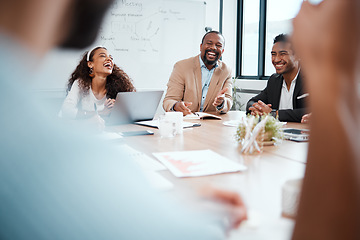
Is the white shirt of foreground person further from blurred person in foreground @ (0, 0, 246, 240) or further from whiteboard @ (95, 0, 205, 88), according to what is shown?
whiteboard @ (95, 0, 205, 88)

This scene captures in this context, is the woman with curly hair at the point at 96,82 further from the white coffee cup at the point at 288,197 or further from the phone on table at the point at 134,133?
the white coffee cup at the point at 288,197

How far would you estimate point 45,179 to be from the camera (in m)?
0.36

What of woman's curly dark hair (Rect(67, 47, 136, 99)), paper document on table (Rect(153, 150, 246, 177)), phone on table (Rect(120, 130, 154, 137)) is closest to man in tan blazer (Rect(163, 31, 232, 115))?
woman's curly dark hair (Rect(67, 47, 136, 99))

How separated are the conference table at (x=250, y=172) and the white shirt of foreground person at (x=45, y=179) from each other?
244 millimetres

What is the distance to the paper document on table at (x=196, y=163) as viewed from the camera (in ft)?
3.93

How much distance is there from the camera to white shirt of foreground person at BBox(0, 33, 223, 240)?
0.36 m

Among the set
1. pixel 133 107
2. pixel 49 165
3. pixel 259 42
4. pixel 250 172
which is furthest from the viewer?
pixel 259 42

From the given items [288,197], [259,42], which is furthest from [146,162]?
[259,42]

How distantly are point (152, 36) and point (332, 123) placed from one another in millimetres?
4427

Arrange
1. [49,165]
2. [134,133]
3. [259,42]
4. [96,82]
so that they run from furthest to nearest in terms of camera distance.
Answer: [259,42] → [96,82] → [134,133] → [49,165]

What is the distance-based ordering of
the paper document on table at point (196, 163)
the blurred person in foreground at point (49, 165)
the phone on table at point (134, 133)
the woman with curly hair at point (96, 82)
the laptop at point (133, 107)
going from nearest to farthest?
1. the blurred person in foreground at point (49, 165)
2. the paper document on table at point (196, 163)
3. the phone on table at point (134, 133)
4. the laptop at point (133, 107)
5. the woman with curly hair at point (96, 82)

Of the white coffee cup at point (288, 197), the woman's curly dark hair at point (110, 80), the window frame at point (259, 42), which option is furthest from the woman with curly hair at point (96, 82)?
the window frame at point (259, 42)

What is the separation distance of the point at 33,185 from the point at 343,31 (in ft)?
1.25

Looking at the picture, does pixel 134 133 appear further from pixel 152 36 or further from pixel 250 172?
pixel 152 36
